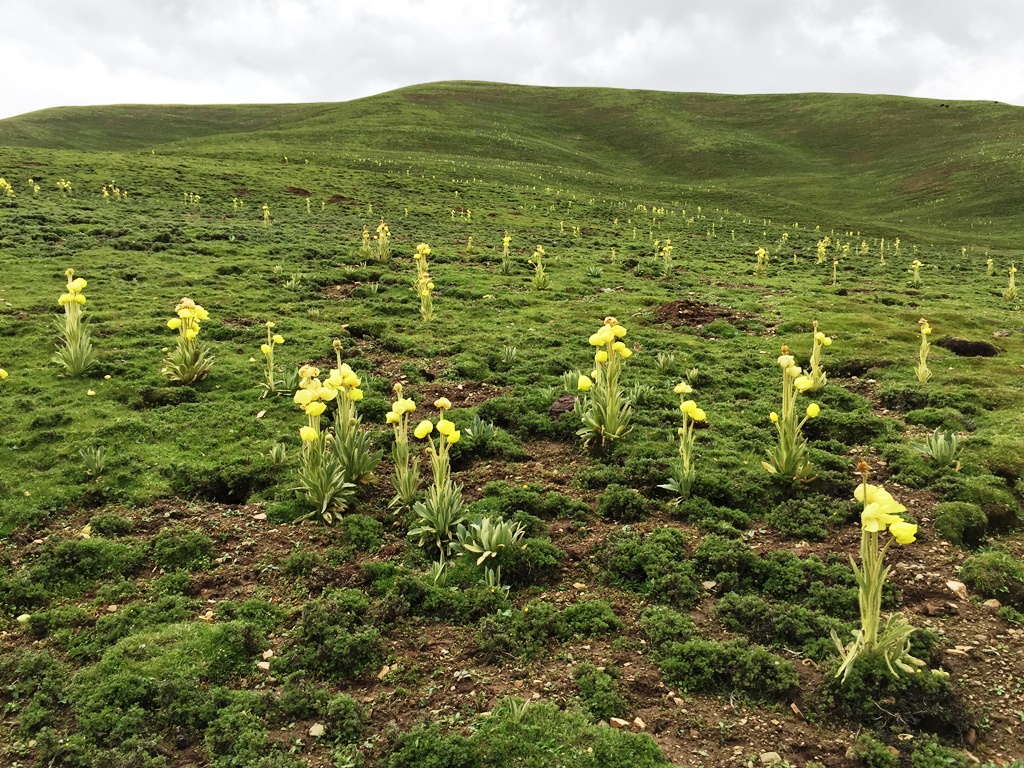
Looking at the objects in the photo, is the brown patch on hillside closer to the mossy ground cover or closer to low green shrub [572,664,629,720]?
the mossy ground cover

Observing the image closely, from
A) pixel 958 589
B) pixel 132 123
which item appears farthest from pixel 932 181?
pixel 132 123

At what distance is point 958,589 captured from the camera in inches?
176

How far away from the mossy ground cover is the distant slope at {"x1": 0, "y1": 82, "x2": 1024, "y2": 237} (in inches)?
1465

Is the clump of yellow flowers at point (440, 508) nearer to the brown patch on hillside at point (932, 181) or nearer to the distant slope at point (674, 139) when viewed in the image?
Result: the distant slope at point (674, 139)

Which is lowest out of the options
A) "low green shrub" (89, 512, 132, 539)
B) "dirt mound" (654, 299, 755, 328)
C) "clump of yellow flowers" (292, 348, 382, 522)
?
"low green shrub" (89, 512, 132, 539)

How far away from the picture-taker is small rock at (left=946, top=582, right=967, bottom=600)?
14.5ft

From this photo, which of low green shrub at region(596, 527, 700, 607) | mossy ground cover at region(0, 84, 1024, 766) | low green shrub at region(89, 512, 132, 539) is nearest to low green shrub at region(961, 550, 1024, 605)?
mossy ground cover at region(0, 84, 1024, 766)

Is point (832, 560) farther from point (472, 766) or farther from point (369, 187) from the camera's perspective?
point (369, 187)

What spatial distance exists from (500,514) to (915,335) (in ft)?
32.5

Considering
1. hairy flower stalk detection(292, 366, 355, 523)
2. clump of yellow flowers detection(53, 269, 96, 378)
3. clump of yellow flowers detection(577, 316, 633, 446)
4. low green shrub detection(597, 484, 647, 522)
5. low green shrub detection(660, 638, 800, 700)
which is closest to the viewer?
low green shrub detection(660, 638, 800, 700)

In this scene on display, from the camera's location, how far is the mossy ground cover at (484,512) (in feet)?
11.3

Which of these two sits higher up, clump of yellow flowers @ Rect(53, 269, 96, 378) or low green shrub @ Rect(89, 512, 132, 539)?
clump of yellow flowers @ Rect(53, 269, 96, 378)

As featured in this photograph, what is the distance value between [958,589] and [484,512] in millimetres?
3768

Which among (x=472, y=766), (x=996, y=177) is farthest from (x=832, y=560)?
(x=996, y=177)
